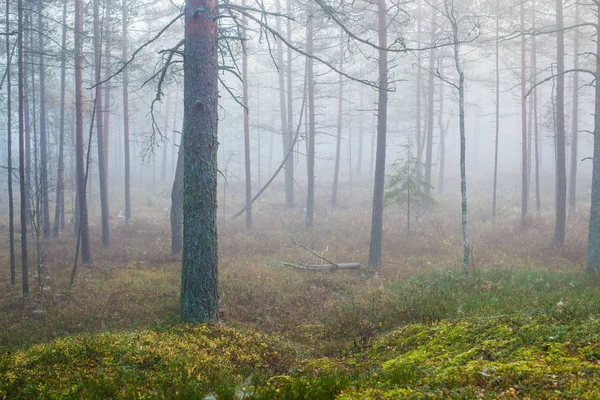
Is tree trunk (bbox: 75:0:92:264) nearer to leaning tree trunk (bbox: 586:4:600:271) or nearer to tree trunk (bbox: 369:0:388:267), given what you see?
tree trunk (bbox: 369:0:388:267)

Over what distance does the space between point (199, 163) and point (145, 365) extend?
3499 millimetres

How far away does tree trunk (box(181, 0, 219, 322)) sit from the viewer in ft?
24.5

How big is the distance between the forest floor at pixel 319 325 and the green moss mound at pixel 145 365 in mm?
25

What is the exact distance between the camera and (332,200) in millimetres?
28969

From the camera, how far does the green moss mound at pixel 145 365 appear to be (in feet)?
14.7

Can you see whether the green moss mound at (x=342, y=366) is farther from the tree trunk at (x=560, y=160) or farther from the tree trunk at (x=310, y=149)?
the tree trunk at (x=310, y=149)

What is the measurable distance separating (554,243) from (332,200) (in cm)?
1488

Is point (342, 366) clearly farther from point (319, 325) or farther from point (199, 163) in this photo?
point (199, 163)

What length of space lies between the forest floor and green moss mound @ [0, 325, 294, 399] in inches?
1.0

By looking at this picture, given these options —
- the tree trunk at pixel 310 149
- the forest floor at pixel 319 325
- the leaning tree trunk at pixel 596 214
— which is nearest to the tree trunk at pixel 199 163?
the forest floor at pixel 319 325

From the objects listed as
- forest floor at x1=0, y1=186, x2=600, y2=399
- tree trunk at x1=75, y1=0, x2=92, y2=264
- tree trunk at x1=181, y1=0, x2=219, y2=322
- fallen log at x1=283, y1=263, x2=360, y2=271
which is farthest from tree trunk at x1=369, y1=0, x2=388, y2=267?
tree trunk at x1=75, y1=0, x2=92, y2=264

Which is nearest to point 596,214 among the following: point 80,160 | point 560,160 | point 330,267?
point 560,160

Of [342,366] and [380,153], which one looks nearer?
[342,366]

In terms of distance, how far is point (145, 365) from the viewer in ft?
17.7
